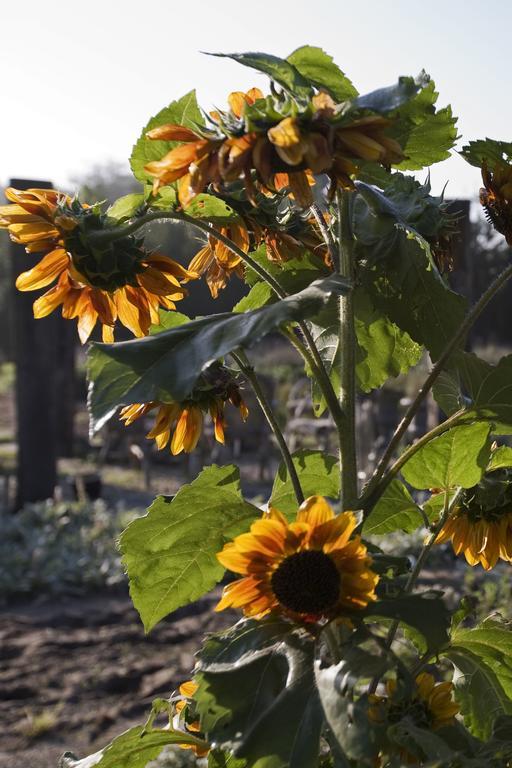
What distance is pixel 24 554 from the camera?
3.48m

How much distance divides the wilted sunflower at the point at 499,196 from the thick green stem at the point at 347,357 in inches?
3.8

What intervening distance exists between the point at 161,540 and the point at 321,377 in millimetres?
188

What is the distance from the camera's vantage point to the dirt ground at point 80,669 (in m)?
2.19

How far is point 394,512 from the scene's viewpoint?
784mm

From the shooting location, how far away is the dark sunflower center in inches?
23.0

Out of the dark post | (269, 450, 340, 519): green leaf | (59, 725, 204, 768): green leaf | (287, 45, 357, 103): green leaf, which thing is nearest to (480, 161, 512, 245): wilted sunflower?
(287, 45, 357, 103): green leaf

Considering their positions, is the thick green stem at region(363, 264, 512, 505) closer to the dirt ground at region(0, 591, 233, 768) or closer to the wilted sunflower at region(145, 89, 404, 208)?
the wilted sunflower at region(145, 89, 404, 208)

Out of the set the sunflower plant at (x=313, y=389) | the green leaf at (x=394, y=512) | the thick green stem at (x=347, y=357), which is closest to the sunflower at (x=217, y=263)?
the sunflower plant at (x=313, y=389)

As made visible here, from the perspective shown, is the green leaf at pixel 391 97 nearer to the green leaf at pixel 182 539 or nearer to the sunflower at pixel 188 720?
the green leaf at pixel 182 539

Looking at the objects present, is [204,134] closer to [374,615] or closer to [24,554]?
[374,615]

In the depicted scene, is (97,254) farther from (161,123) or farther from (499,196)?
(499,196)

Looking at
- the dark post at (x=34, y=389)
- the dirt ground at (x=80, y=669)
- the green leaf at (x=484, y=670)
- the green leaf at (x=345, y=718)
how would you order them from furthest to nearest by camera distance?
1. the dark post at (x=34, y=389)
2. the dirt ground at (x=80, y=669)
3. the green leaf at (x=484, y=670)
4. the green leaf at (x=345, y=718)

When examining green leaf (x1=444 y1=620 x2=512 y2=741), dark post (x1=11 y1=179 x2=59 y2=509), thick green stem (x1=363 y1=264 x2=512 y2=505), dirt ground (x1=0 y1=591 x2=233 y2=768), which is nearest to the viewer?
thick green stem (x1=363 y1=264 x2=512 y2=505)

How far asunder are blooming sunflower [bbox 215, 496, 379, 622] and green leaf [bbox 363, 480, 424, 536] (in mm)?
178
